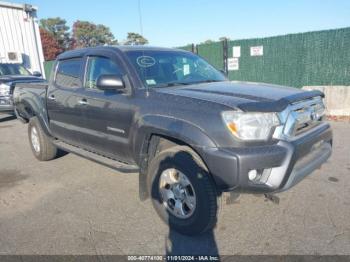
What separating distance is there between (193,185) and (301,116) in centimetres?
123

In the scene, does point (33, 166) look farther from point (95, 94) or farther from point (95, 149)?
point (95, 94)

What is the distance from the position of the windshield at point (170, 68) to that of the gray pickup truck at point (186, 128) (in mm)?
16

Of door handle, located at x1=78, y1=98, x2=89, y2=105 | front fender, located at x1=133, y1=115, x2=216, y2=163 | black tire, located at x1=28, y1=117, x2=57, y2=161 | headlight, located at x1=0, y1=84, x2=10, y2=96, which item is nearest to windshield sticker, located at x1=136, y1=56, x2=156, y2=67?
front fender, located at x1=133, y1=115, x2=216, y2=163

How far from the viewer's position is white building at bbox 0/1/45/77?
1714cm

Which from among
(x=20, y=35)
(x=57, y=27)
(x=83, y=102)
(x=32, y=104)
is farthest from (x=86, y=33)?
(x=83, y=102)

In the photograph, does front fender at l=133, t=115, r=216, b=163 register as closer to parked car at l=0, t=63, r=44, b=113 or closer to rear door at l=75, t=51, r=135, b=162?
rear door at l=75, t=51, r=135, b=162

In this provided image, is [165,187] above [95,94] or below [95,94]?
below

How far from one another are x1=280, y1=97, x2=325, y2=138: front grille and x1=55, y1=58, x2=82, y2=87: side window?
284 cm

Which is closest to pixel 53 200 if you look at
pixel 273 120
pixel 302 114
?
pixel 273 120

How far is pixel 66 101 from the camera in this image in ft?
14.4

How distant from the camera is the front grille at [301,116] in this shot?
105 inches

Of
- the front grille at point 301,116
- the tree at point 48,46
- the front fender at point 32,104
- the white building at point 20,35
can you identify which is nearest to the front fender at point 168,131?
the front grille at point 301,116

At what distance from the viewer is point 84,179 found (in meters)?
4.54

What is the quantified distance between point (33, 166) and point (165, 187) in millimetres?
3251
